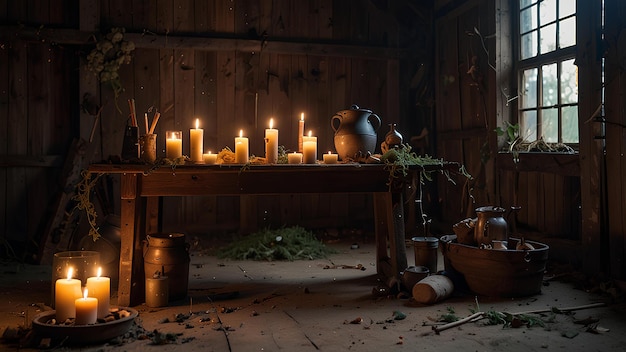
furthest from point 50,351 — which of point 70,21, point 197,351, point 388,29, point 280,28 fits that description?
point 388,29

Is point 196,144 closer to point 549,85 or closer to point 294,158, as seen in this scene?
point 294,158

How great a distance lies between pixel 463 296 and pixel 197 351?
83.8 inches

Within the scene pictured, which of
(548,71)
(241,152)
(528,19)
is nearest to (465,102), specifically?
(528,19)

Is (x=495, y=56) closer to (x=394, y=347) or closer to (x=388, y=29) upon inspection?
(x=388, y=29)

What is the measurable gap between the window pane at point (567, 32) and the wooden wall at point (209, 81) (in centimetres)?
260

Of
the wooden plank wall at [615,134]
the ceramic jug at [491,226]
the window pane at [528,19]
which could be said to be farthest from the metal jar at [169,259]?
the window pane at [528,19]

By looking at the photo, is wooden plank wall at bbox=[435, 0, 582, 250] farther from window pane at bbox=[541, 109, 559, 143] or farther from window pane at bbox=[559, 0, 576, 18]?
window pane at bbox=[559, 0, 576, 18]

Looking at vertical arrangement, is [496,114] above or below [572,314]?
above

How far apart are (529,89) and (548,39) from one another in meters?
0.56

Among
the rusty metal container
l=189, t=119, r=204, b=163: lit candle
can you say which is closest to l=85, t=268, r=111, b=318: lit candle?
l=189, t=119, r=204, b=163: lit candle

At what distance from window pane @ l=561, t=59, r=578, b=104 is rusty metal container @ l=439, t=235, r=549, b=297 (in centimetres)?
170

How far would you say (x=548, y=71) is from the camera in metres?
5.85

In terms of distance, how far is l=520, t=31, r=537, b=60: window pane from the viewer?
6.06 m

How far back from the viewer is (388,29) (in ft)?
26.4
